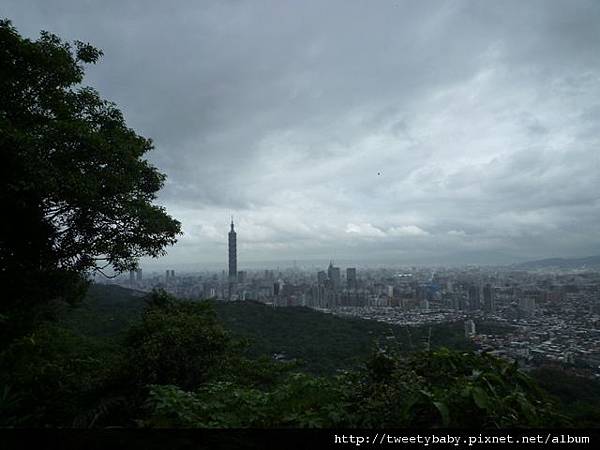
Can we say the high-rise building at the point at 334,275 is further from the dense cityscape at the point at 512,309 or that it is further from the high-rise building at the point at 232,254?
the high-rise building at the point at 232,254

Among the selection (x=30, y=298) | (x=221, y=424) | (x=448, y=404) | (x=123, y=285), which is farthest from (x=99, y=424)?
(x=123, y=285)

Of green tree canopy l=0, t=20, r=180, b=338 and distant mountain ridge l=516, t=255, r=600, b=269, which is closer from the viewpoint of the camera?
green tree canopy l=0, t=20, r=180, b=338

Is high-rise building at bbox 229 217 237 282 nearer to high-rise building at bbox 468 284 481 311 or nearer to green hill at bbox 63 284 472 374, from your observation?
green hill at bbox 63 284 472 374

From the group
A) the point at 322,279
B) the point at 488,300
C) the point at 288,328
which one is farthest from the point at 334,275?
the point at 488,300

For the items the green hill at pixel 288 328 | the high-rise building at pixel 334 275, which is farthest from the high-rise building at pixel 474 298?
the high-rise building at pixel 334 275

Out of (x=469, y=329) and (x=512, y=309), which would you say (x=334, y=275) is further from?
(x=469, y=329)

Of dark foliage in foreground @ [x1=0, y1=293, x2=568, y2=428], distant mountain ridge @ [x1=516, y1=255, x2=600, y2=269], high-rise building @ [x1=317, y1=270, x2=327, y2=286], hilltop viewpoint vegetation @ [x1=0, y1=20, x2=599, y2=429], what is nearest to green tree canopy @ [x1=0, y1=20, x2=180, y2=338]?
hilltop viewpoint vegetation @ [x1=0, y1=20, x2=599, y2=429]
